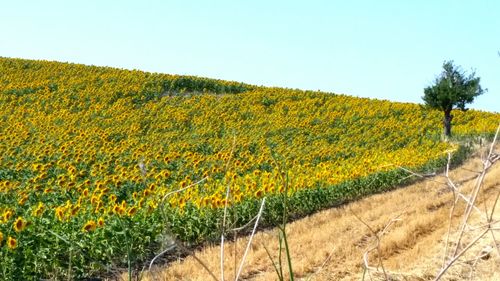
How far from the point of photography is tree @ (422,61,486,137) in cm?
2521

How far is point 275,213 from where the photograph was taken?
1154cm

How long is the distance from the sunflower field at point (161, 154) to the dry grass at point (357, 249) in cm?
90

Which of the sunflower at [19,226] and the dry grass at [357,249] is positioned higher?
the sunflower at [19,226]

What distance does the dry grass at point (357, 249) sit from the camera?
7.01 metres

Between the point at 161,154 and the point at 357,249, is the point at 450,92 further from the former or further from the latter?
the point at 357,249

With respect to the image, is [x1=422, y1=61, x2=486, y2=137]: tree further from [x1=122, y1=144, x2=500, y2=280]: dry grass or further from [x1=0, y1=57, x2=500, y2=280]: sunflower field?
[x1=122, y1=144, x2=500, y2=280]: dry grass

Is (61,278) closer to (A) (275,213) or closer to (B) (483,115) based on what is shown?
(A) (275,213)

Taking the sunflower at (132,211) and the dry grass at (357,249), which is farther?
the sunflower at (132,211)

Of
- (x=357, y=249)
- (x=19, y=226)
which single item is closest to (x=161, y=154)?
(x=357, y=249)

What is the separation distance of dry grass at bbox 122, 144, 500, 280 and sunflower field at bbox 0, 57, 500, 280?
35.4 inches

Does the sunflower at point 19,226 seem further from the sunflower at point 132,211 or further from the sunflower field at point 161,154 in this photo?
the sunflower at point 132,211

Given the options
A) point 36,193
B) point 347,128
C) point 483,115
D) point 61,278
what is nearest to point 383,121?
point 347,128

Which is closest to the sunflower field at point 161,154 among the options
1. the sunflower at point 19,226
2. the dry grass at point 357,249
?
the sunflower at point 19,226

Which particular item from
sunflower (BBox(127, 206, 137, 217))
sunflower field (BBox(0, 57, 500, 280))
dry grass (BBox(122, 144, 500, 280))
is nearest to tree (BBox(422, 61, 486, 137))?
sunflower field (BBox(0, 57, 500, 280))
